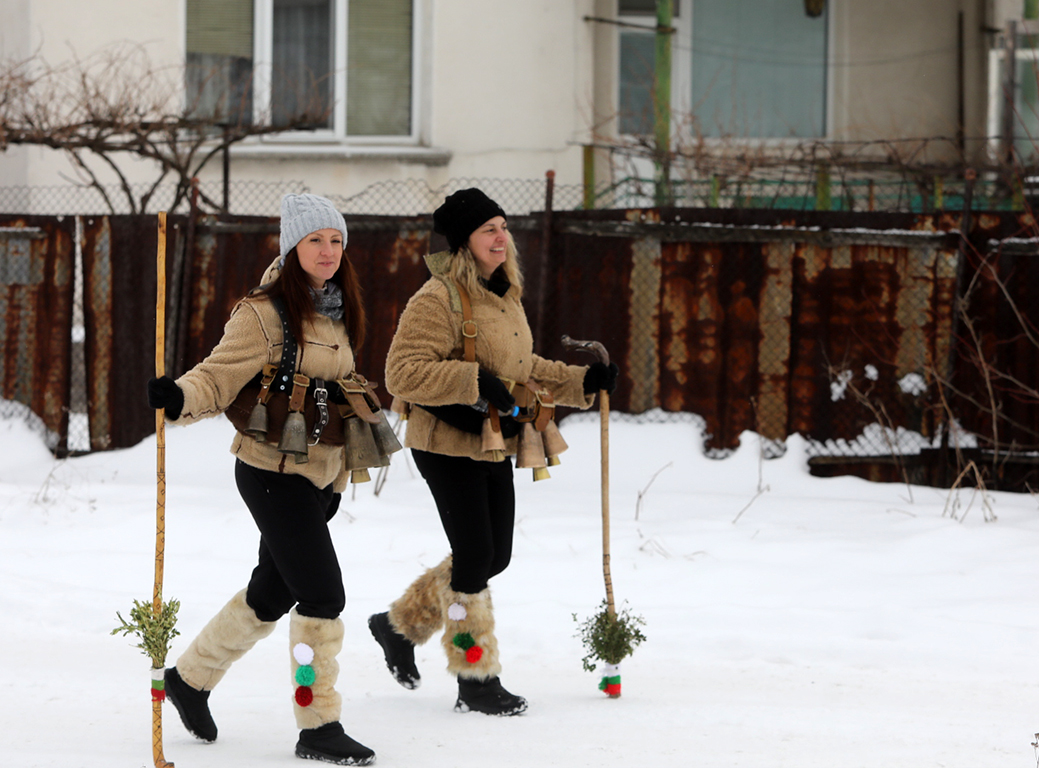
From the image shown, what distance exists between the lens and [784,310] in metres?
8.15

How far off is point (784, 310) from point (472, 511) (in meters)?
4.43

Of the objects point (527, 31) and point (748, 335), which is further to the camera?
point (527, 31)

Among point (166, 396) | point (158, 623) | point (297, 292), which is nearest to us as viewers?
point (166, 396)

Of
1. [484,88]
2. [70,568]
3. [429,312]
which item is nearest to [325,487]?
[429,312]

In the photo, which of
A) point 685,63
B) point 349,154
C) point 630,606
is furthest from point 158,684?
point 685,63

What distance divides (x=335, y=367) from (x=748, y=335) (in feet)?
15.8

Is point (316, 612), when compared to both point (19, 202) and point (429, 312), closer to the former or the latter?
point (429, 312)

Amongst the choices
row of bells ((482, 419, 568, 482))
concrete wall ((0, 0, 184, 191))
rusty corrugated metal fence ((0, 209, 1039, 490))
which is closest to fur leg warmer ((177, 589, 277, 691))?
row of bells ((482, 419, 568, 482))

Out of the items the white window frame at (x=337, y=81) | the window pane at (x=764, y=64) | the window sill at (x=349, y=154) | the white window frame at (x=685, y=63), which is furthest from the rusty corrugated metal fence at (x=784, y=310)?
the window pane at (x=764, y=64)

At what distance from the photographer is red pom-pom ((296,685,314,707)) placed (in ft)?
12.3

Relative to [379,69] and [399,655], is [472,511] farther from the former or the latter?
[379,69]

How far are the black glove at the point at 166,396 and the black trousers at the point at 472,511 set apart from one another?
1.04 metres

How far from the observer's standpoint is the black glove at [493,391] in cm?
420

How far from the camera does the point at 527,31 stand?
11.9 m
